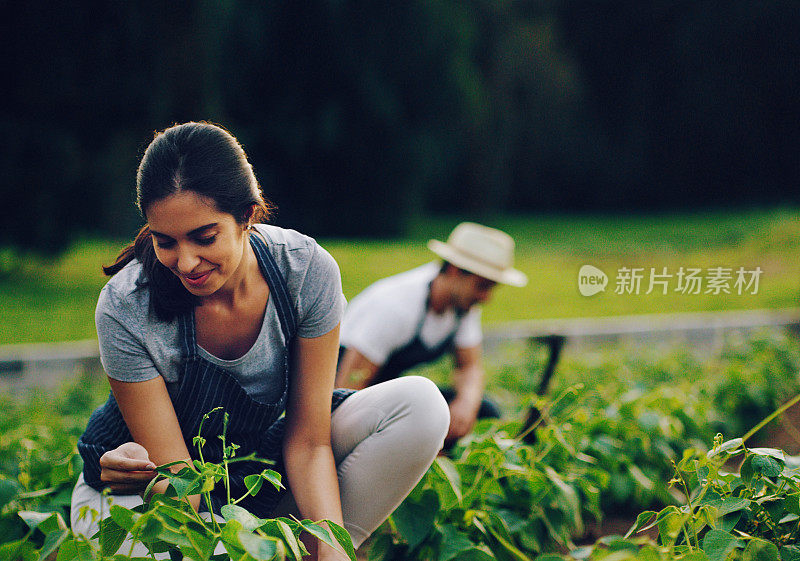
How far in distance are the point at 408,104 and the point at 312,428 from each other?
1475 centimetres

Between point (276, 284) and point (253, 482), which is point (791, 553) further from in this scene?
point (276, 284)

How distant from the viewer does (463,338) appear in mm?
3336

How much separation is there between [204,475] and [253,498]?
15.6 inches

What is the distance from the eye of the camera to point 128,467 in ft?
4.52

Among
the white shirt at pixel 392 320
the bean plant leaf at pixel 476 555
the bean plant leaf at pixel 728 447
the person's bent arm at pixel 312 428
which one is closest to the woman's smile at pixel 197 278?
the person's bent arm at pixel 312 428

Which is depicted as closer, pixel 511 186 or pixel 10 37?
pixel 10 37

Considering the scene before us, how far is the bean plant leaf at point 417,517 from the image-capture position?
1696 mm

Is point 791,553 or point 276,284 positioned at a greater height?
point 276,284

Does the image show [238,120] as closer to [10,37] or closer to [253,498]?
[10,37]

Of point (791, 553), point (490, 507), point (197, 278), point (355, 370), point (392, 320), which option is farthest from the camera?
point (392, 320)

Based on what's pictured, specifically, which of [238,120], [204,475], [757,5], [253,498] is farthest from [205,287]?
[757,5]

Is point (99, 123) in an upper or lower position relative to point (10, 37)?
lower

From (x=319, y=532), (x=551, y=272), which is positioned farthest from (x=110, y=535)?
(x=551, y=272)

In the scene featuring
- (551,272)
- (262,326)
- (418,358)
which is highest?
(262,326)
